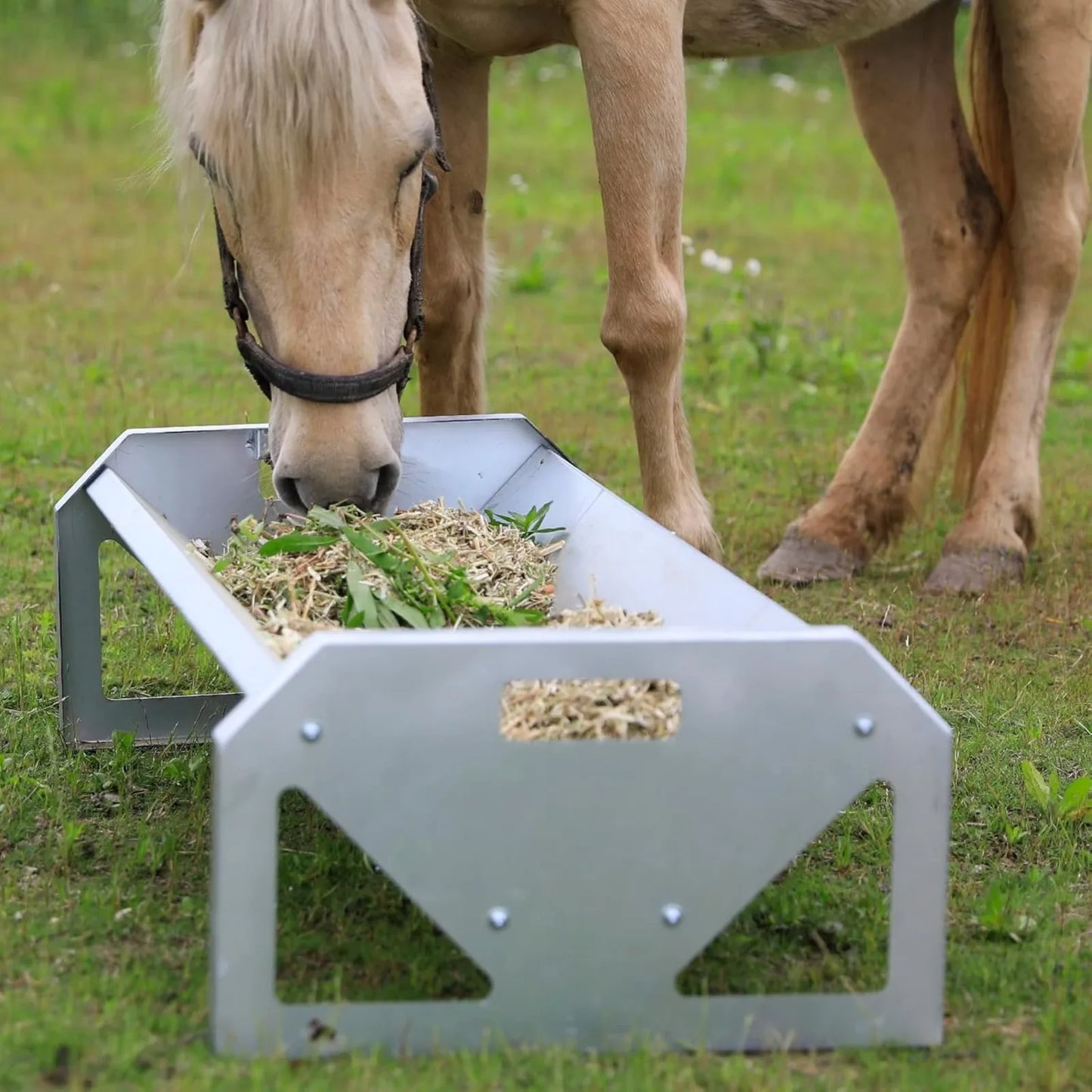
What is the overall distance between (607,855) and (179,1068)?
1.90ft

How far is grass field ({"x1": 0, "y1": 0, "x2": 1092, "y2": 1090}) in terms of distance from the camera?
211 cm

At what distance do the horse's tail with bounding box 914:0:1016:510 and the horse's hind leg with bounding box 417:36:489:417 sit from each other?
1.50 meters

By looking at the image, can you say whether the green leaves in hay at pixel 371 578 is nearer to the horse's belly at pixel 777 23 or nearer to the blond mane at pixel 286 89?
the blond mane at pixel 286 89

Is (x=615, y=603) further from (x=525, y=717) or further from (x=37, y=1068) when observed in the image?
(x=37, y=1068)

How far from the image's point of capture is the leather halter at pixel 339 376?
2600mm

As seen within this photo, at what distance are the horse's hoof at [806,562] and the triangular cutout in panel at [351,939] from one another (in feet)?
6.65

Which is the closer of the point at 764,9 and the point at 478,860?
the point at 478,860

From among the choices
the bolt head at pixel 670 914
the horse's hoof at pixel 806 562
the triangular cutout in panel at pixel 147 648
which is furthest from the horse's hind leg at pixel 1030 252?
the bolt head at pixel 670 914

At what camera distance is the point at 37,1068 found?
1.99 meters

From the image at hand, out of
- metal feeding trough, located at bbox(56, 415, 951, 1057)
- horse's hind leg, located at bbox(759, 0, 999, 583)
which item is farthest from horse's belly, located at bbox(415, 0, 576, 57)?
metal feeding trough, located at bbox(56, 415, 951, 1057)

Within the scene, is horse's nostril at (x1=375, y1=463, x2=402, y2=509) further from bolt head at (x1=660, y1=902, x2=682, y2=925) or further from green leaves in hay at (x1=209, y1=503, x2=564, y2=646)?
bolt head at (x1=660, y1=902, x2=682, y2=925)

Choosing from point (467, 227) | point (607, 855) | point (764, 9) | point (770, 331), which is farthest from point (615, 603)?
point (770, 331)

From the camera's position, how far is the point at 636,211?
347cm

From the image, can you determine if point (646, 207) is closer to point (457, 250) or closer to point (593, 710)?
point (457, 250)
